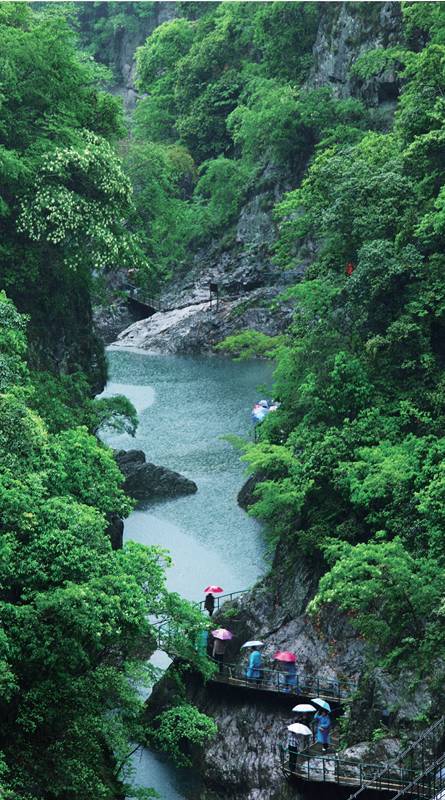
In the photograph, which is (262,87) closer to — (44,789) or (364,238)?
(364,238)

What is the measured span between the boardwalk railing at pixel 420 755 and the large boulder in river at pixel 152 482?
79.4 feet

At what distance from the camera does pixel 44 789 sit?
2639 centimetres

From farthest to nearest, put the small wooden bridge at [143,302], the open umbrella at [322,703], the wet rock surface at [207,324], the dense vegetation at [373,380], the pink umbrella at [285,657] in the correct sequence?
the small wooden bridge at [143,302]
the wet rock surface at [207,324]
the pink umbrella at [285,657]
the dense vegetation at [373,380]
the open umbrella at [322,703]

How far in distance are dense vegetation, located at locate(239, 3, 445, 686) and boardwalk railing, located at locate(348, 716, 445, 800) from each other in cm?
162

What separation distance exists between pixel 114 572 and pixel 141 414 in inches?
1322

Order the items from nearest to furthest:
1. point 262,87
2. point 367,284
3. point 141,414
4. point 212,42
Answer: point 367,284
point 141,414
point 262,87
point 212,42

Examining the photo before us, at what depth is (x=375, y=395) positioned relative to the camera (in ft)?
128

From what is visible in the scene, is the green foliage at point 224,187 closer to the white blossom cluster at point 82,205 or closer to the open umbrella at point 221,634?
the white blossom cluster at point 82,205

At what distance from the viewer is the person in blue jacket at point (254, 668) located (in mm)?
33969

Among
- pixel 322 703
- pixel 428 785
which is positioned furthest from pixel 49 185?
pixel 428 785

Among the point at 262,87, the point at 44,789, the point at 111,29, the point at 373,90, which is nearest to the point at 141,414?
the point at 373,90

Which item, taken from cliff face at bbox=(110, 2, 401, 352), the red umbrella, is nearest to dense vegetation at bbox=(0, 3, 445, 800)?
the red umbrella

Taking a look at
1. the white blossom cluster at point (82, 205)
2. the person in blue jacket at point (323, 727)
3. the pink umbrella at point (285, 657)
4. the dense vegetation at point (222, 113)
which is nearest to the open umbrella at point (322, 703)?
the person in blue jacket at point (323, 727)

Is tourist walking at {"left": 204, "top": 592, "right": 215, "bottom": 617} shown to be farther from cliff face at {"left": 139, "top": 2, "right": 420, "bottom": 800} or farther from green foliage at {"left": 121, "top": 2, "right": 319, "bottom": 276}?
green foliage at {"left": 121, "top": 2, "right": 319, "bottom": 276}
